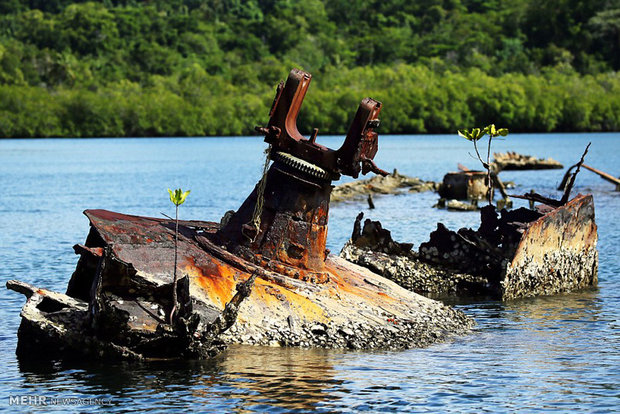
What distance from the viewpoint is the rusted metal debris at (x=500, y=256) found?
18.8 m

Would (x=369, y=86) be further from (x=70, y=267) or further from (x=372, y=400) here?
(x=372, y=400)

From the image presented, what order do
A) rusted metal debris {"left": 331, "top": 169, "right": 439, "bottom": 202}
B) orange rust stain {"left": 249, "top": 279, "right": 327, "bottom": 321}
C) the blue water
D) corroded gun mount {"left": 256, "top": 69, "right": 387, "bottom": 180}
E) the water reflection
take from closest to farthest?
the water reflection
the blue water
orange rust stain {"left": 249, "top": 279, "right": 327, "bottom": 321}
corroded gun mount {"left": 256, "top": 69, "right": 387, "bottom": 180}
rusted metal debris {"left": 331, "top": 169, "right": 439, "bottom": 202}

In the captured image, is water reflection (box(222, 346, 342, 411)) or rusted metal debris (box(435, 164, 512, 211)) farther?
rusted metal debris (box(435, 164, 512, 211))

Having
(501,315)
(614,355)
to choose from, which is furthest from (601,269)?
(614,355)

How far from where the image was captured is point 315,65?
15325cm

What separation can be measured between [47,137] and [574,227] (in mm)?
111382

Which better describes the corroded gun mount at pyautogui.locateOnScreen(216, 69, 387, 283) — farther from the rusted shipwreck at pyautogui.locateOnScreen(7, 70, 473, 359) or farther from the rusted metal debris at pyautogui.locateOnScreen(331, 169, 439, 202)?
the rusted metal debris at pyautogui.locateOnScreen(331, 169, 439, 202)

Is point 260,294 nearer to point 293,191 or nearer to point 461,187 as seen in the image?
point 293,191

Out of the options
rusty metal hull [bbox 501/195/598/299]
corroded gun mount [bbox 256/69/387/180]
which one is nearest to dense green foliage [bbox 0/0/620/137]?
rusty metal hull [bbox 501/195/598/299]

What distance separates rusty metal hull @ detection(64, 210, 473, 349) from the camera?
44.6 ft

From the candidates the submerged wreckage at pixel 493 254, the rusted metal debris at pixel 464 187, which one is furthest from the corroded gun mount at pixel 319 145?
the rusted metal debris at pixel 464 187

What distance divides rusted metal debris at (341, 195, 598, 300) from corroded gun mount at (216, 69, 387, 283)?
13.9 feet

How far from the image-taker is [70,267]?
79.0ft

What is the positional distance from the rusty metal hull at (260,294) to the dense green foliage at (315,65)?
107979 millimetres
